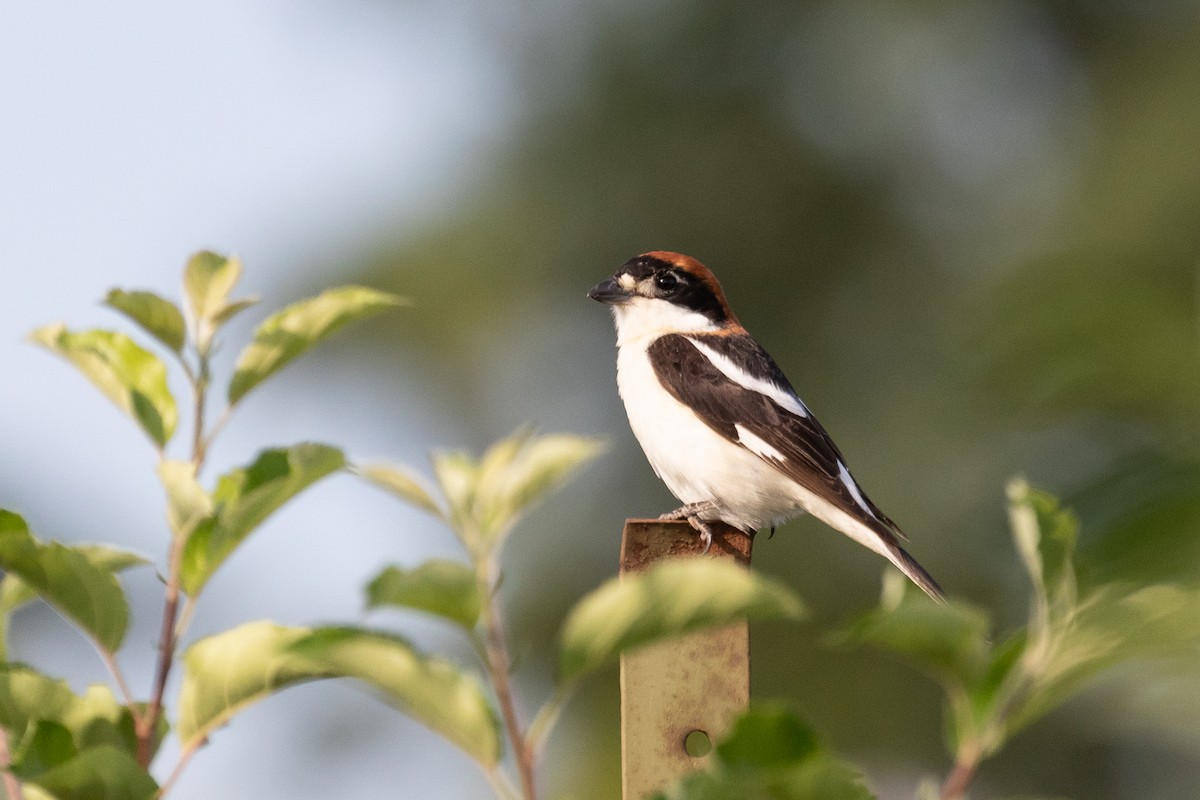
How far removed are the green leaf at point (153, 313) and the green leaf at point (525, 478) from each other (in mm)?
602

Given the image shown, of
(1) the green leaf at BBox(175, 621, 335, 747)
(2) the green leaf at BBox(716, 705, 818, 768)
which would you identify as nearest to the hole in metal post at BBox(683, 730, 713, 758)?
(1) the green leaf at BBox(175, 621, 335, 747)

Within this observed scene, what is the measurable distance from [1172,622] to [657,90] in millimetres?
13566

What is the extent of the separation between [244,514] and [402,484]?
0.32 meters

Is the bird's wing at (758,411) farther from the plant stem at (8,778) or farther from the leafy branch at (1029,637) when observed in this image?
the leafy branch at (1029,637)

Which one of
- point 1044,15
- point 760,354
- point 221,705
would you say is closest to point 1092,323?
point 221,705

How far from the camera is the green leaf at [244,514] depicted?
1354 millimetres

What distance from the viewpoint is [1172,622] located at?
0.93m

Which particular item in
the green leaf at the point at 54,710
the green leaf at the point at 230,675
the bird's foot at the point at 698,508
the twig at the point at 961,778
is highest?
the bird's foot at the point at 698,508

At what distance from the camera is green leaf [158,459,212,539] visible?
1.43 metres

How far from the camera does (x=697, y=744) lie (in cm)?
206

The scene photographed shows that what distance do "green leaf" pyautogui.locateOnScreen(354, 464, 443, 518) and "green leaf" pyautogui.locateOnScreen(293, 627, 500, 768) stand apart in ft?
0.37

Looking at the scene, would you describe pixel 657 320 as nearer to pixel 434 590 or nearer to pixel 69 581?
pixel 69 581

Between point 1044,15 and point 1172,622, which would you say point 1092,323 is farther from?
point 1044,15

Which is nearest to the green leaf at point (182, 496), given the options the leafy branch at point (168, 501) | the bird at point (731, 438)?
the leafy branch at point (168, 501)
